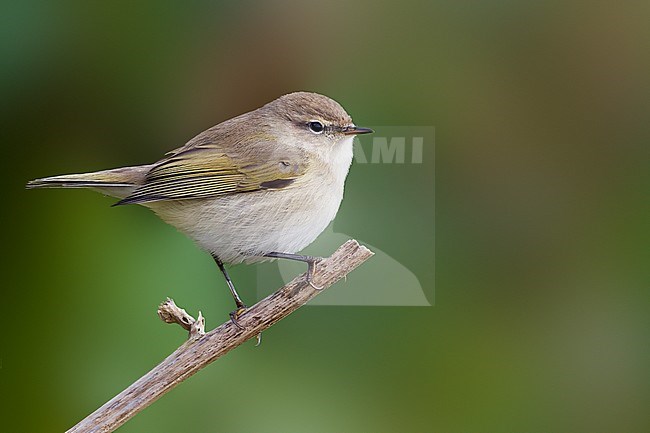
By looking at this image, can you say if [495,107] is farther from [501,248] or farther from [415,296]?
[415,296]

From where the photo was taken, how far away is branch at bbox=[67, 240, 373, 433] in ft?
7.55

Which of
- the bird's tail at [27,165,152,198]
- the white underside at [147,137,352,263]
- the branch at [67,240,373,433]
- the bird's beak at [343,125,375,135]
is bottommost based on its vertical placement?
the branch at [67,240,373,433]

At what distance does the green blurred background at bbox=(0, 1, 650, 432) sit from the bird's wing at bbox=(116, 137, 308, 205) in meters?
0.37

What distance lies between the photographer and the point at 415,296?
3.25m

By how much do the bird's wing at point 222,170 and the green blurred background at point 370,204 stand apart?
37 centimetres

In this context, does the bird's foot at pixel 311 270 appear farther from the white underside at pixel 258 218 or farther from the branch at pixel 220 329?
the white underside at pixel 258 218

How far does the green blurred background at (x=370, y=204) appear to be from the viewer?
295 cm

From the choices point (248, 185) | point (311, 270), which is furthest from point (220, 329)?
point (248, 185)

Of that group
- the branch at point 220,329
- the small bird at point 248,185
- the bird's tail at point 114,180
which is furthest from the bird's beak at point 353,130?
the bird's tail at point 114,180

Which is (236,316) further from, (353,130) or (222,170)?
(353,130)

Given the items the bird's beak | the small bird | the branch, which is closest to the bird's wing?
the small bird

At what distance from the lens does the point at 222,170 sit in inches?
107

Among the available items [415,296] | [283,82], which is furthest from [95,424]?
[283,82]

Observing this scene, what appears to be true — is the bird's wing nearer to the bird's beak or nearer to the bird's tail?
the bird's tail
